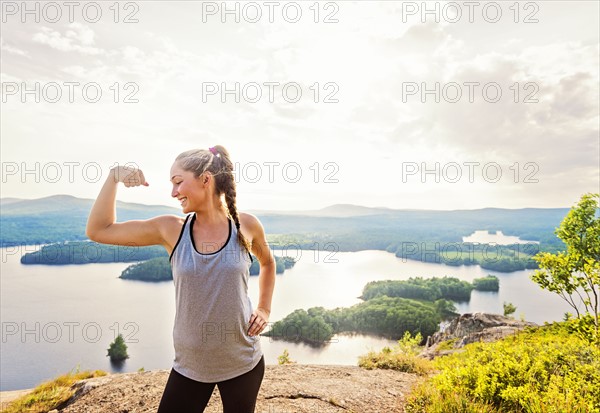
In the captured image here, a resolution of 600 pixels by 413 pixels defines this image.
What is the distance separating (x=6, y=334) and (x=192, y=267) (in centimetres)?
9106

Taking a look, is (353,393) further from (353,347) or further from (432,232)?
(432,232)

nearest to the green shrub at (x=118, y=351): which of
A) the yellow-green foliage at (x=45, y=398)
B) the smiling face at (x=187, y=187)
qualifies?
the yellow-green foliage at (x=45, y=398)

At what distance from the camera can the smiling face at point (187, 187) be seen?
1.82m

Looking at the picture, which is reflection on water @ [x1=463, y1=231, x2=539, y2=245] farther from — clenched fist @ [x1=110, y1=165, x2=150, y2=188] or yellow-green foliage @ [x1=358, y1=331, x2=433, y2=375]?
clenched fist @ [x1=110, y1=165, x2=150, y2=188]

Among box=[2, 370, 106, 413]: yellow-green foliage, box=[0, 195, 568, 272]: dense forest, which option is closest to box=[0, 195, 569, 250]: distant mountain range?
box=[0, 195, 568, 272]: dense forest

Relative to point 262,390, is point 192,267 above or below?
above

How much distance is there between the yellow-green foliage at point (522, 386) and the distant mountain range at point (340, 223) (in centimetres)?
4000

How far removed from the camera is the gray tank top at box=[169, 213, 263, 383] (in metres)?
1.73

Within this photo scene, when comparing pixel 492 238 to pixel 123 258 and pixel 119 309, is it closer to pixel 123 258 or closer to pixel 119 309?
pixel 119 309

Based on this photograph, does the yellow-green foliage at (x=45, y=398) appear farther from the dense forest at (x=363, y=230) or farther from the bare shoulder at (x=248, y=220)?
the dense forest at (x=363, y=230)

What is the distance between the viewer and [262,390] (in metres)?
5.27

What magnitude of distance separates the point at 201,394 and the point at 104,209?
1011 millimetres

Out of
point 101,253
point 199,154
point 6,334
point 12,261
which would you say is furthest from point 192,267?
point 12,261

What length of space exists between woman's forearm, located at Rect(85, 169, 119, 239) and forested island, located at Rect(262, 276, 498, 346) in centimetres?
5214
